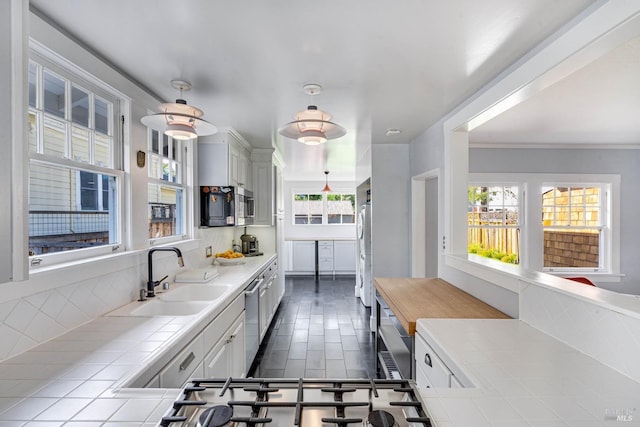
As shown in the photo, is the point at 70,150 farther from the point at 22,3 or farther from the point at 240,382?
the point at 240,382

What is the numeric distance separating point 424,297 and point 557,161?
141 inches

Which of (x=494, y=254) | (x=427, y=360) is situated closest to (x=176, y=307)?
(x=427, y=360)

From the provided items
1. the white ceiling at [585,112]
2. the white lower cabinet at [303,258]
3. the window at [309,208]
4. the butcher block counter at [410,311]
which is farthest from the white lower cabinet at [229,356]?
the window at [309,208]

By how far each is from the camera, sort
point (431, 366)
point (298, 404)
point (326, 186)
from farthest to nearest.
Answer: point (326, 186) < point (431, 366) < point (298, 404)

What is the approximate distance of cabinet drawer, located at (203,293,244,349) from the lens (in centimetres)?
176

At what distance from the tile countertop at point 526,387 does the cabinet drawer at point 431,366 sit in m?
0.04

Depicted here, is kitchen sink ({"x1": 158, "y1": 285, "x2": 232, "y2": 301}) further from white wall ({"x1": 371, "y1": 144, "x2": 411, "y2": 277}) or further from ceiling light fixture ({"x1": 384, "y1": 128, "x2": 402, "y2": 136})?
ceiling light fixture ({"x1": 384, "y1": 128, "x2": 402, "y2": 136})

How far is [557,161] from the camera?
4.27 meters

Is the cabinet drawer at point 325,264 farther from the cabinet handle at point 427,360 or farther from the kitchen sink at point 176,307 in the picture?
the cabinet handle at point 427,360

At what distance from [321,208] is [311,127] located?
5.93 metres

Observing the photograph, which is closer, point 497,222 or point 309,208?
point 497,222

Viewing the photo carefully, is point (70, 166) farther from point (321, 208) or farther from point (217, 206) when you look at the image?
point (321, 208)

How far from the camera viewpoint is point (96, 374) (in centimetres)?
109

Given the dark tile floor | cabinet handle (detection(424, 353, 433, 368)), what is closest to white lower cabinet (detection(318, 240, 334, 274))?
the dark tile floor
